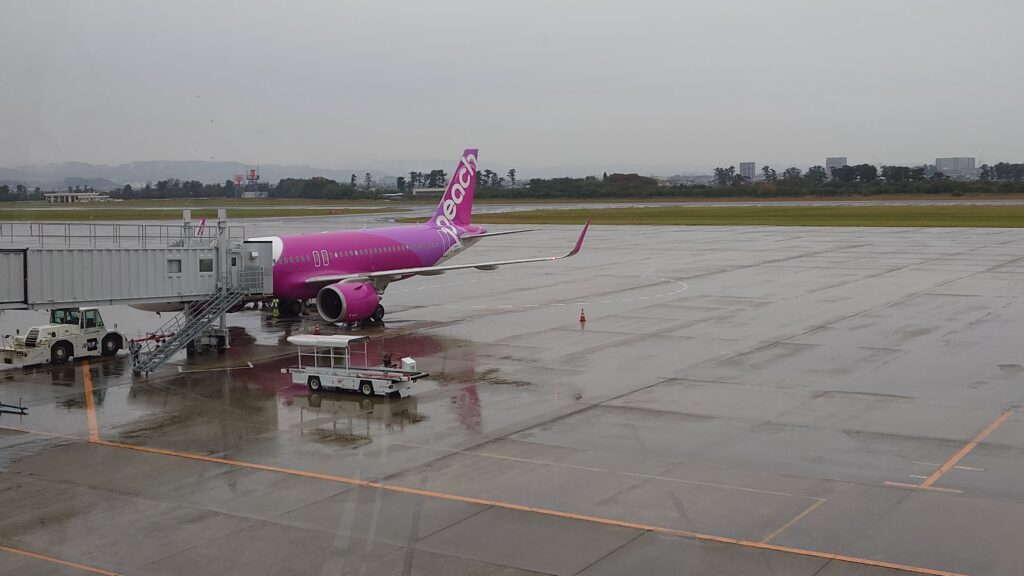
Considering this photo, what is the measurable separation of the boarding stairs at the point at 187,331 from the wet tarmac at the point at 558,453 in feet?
2.65

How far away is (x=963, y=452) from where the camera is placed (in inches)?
821

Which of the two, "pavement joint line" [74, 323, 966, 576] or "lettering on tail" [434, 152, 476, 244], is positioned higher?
"lettering on tail" [434, 152, 476, 244]

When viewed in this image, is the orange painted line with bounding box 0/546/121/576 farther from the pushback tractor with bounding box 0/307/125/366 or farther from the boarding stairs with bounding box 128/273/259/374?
the pushback tractor with bounding box 0/307/125/366

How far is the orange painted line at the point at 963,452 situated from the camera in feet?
62.3

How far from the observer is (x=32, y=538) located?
54.6 feet

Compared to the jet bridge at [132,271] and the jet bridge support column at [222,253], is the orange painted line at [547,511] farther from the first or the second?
the jet bridge support column at [222,253]

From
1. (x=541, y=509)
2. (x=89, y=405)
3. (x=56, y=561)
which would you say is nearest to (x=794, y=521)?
(x=541, y=509)

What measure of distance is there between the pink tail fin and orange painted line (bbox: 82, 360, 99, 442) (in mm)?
23366

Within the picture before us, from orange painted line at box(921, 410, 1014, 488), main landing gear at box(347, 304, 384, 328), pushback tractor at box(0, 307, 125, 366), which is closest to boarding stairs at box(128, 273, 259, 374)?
pushback tractor at box(0, 307, 125, 366)

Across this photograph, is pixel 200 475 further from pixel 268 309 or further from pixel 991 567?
pixel 268 309

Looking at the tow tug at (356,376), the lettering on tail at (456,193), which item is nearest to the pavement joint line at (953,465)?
the tow tug at (356,376)

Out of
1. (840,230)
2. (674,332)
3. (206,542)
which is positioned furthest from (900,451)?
(840,230)

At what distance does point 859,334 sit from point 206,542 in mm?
26969

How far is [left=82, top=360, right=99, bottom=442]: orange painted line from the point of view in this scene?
78.2ft
